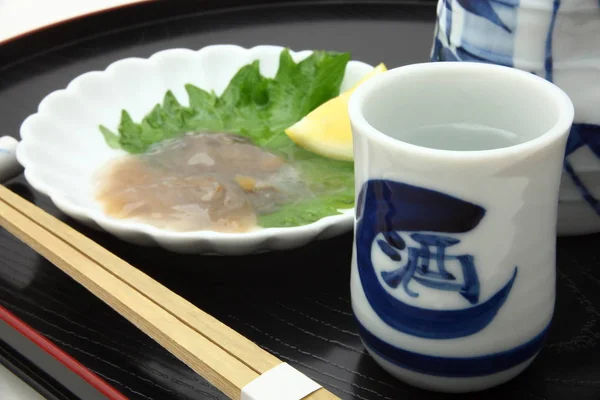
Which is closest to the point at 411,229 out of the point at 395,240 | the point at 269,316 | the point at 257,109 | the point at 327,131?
the point at 395,240

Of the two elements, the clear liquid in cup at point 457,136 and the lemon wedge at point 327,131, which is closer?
the clear liquid in cup at point 457,136

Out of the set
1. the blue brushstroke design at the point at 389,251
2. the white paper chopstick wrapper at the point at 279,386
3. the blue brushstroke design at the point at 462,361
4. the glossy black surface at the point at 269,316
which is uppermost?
the blue brushstroke design at the point at 389,251

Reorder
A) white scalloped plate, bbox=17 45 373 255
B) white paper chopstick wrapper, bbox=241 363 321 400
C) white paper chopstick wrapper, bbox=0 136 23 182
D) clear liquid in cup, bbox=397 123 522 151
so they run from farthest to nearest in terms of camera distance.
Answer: white paper chopstick wrapper, bbox=0 136 23 182 → white scalloped plate, bbox=17 45 373 255 → clear liquid in cup, bbox=397 123 522 151 → white paper chopstick wrapper, bbox=241 363 321 400

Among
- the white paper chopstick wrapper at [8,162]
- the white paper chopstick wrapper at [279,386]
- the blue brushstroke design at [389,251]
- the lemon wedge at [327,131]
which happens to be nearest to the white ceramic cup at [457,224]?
the blue brushstroke design at [389,251]

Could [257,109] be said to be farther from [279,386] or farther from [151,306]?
[279,386]

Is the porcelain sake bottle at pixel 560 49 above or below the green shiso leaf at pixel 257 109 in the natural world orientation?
above

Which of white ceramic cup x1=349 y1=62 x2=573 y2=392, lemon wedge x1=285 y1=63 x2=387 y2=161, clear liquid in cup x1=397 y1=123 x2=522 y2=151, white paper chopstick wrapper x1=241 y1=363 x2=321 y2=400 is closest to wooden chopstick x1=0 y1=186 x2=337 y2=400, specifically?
white paper chopstick wrapper x1=241 y1=363 x2=321 y2=400

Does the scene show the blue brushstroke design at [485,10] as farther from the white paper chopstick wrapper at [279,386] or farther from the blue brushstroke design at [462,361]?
the white paper chopstick wrapper at [279,386]

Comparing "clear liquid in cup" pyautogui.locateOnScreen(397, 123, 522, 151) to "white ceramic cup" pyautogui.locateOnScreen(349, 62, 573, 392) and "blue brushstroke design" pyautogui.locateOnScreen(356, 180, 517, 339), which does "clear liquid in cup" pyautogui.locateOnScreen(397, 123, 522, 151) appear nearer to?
"white ceramic cup" pyautogui.locateOnScreen(349, 62, 573, 392)
